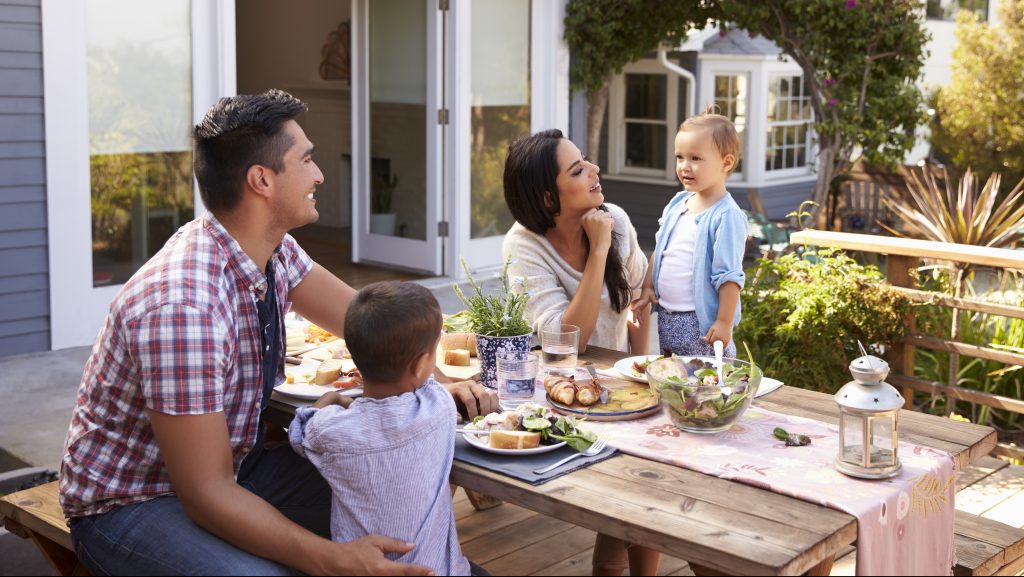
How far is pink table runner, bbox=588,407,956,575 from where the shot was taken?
6.19ft

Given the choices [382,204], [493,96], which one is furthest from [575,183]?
[382,204]

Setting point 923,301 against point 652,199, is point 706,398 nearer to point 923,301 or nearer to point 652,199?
point 923,301

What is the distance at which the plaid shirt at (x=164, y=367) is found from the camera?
2027 mm

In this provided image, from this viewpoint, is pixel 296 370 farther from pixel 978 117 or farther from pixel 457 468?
pixel 978 117

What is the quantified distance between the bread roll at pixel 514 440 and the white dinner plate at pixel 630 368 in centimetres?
49

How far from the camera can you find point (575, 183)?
10.2ft

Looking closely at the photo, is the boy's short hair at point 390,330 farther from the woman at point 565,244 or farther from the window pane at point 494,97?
the window pane at point 494,97

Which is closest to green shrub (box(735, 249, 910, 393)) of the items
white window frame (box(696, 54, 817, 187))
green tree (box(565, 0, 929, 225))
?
green tree (box(565, 0, 929, 225))

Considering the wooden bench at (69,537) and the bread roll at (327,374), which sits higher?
the bread roll at (327,374)

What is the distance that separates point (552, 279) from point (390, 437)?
125 cm

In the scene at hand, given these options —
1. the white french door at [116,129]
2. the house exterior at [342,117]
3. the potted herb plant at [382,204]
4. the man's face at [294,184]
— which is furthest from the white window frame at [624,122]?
the man's face at [294,184]

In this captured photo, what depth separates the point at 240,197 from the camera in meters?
2.29

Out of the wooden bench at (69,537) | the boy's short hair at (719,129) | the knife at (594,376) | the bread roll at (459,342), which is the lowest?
the wooden bench at (69,537)

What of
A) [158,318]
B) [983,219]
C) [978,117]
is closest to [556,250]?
[158,318]
